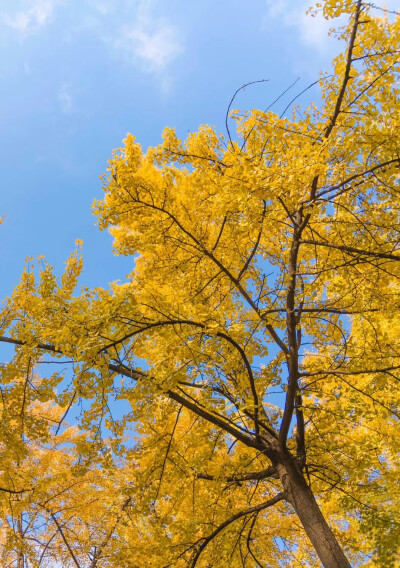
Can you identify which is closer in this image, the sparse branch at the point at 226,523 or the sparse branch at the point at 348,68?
the sparse branch at the point at 348,68

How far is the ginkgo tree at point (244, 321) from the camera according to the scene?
8.33 ft

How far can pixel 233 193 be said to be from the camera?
9.37 ft

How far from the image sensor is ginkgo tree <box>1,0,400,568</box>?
100.0 inches

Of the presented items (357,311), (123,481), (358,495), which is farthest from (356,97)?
(123,481)

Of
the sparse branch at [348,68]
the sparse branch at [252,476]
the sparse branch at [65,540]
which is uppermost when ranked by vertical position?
the sparse branch at [348,68]

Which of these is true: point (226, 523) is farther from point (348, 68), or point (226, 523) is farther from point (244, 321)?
point (348, 68)

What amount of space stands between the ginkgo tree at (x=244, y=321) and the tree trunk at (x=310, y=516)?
0.01 metres

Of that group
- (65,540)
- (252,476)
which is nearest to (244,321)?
(252,476)

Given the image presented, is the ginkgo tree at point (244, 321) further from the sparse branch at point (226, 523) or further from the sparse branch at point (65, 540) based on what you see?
the sparse branch at point (65, 540)

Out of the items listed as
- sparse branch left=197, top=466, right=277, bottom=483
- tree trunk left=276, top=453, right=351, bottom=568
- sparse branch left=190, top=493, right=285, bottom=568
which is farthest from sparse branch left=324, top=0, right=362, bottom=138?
sparse branch left=190, top=493, right=285, bottom=568

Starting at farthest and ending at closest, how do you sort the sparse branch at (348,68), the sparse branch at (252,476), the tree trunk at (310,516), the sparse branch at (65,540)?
the sparse branch at (65,540) → the sparse branch at (252,476) → the tree trunk at (310,516) → the sparse branch at (348,68)

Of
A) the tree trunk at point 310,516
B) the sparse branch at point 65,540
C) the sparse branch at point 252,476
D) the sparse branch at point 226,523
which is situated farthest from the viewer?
the sparse branch at point 65,540

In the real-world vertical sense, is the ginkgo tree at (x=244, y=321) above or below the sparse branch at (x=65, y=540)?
above

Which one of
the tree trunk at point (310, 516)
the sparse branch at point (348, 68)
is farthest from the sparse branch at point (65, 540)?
the sparse branch at point (348, 68)
